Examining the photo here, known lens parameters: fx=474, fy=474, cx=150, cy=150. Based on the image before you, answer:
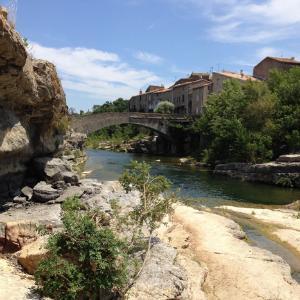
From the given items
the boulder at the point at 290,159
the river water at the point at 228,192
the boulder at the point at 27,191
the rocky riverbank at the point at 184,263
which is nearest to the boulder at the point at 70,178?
the boulder at the point at 27,191

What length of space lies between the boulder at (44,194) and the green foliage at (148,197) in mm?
5415

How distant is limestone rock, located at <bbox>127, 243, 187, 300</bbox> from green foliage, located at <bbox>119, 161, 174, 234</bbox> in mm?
1596

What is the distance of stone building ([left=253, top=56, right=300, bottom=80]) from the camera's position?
95188mm

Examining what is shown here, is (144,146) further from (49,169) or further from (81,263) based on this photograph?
(81,263)

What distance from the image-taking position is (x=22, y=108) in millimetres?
22953

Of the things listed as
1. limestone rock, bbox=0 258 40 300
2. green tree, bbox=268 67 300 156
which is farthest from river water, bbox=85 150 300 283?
limestone rock, bbox=0 258 40 300

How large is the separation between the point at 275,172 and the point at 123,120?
112 feet

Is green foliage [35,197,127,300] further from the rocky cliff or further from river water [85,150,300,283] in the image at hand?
river water [85,150,300,283]

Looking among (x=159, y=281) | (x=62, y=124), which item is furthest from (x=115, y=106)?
(x=159, y=281)

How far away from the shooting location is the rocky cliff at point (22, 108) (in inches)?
681

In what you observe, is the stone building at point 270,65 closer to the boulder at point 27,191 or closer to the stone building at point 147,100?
the stone building at point 147,100

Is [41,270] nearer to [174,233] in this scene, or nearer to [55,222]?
[55,222]

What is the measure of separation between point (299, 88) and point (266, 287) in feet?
161

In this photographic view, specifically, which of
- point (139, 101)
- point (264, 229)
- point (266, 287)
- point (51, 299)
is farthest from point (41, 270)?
point (139, 101)
